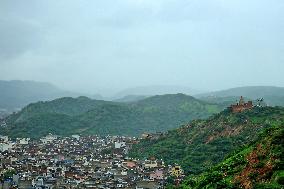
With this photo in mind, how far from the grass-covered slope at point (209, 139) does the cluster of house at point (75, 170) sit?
12.5 ft

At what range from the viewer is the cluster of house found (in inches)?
2697

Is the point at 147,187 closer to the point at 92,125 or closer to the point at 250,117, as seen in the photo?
the point at 250,117

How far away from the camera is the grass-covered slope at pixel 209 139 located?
8050 centimetres

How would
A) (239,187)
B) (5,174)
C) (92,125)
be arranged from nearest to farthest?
(239,187), (5,174), (92,125)

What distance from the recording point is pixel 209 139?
91.4 m

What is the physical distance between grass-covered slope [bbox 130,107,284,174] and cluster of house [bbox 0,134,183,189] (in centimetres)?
381

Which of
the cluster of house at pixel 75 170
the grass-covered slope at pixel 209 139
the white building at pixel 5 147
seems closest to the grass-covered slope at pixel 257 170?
the cluster of house at pixel 75 170

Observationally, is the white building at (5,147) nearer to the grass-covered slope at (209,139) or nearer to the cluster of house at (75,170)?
the cluster of house at (75,170)

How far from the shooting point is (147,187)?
224ft

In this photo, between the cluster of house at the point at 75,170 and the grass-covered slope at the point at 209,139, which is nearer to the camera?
the cluster of house at the point at 75,170

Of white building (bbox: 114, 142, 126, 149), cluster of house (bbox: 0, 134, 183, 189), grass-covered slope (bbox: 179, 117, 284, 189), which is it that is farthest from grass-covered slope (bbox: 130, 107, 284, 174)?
grass-covered slope (bbox: 179, 117, 284, 189)

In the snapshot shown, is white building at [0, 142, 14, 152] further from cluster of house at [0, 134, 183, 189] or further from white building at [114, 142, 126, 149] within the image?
white building at [114, 142, 126, 149]

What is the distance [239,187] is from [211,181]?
8.13 metres

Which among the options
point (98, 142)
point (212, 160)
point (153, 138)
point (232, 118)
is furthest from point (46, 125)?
point (212, 160)
